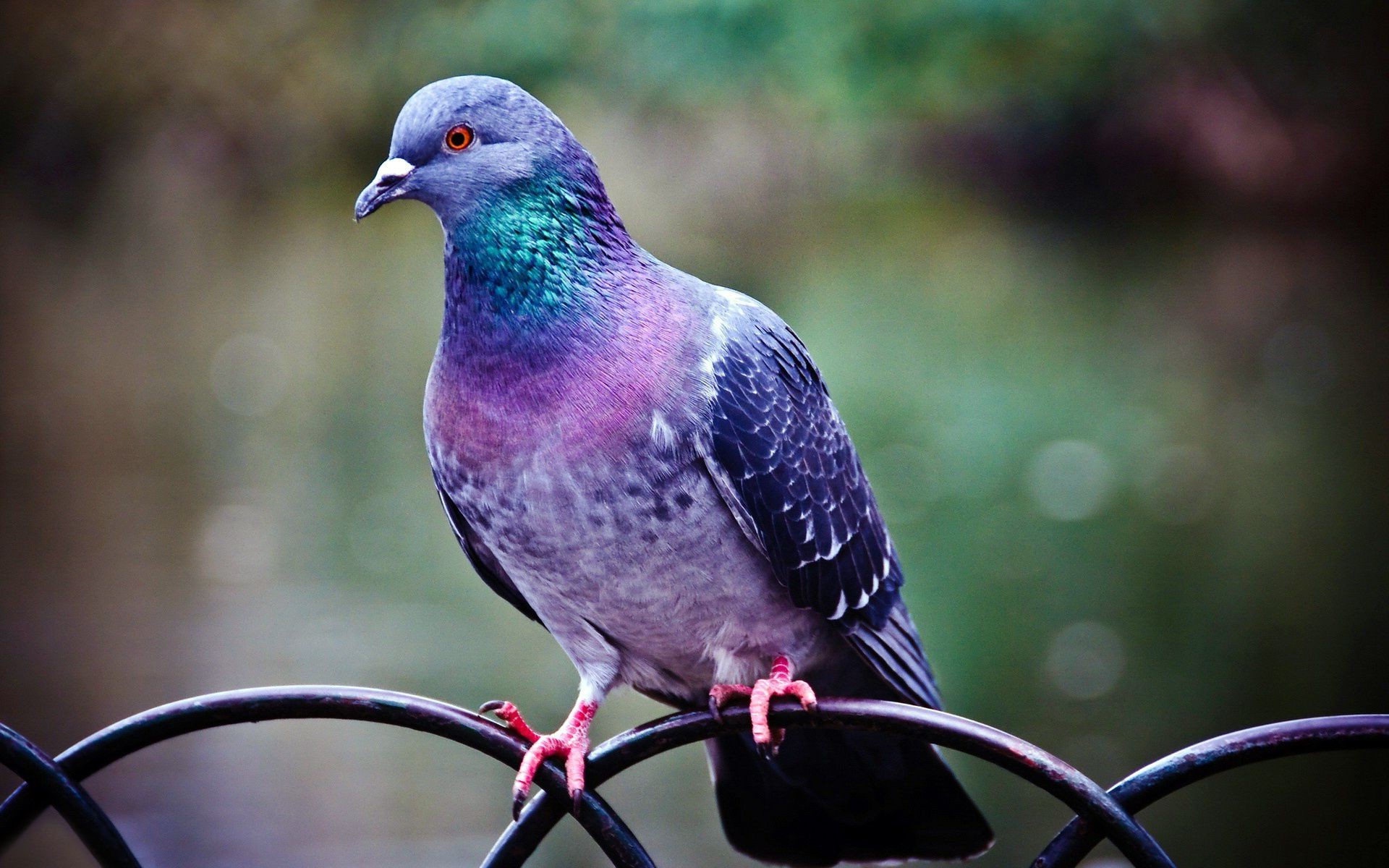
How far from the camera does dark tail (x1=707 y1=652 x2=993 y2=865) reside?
2.21 meters

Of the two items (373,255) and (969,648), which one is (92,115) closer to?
(373,255)

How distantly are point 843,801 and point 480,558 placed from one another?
77 centimetres

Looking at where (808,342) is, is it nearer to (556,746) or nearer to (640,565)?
(640,565)

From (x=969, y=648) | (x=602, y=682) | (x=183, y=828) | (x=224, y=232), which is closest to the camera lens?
(x=602, y=682)

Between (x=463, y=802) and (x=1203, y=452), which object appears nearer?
(x=463, y=802)

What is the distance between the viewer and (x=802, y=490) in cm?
216

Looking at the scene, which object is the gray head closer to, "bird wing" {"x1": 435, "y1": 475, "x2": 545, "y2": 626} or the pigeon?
the pigeon

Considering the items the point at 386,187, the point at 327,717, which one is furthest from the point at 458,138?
the point at 327,717

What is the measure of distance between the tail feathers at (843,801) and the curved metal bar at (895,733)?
514 mm

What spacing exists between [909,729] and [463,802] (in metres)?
4.67

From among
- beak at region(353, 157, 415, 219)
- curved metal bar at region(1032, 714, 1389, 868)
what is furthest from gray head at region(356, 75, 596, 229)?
curved metal bar at region(1032, 714, 1389, 868)

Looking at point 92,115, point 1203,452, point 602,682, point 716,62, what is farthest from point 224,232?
point 602,682

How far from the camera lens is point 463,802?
577cm

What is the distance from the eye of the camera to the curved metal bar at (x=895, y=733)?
137 cm
